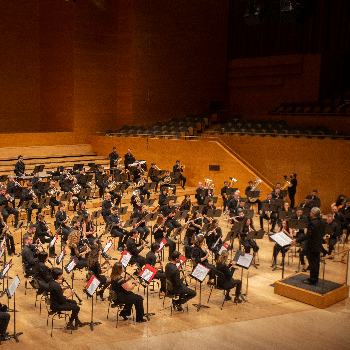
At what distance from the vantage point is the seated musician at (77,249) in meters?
8.53

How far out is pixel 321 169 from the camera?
15383mm

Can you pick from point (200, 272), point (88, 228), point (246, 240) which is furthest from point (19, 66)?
point (200, 272)

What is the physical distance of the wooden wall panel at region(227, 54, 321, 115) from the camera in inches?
794

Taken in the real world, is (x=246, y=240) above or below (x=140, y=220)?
below

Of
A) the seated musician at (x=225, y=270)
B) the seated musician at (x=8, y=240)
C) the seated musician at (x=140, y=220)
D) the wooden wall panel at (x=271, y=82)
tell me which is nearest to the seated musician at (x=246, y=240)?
the seated musician at (x=225, y=270)

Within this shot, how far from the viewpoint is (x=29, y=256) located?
26.8 feet

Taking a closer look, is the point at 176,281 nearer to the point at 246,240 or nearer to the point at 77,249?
the point at 77,249

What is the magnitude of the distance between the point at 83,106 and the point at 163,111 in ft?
13.0

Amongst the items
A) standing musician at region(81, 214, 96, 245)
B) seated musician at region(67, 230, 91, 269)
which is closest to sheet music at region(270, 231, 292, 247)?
seated musician at region(67, 230, 91, 269)

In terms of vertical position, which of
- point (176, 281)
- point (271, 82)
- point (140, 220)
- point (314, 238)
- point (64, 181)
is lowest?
point (176, 281)

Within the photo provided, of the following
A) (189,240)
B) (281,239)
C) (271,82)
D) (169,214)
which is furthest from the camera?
(271,82)

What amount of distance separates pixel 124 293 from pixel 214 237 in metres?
3.36

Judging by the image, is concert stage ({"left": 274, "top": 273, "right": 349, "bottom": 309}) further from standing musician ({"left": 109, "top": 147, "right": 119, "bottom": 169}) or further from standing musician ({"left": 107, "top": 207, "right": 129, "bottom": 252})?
standing musician ({"left": 109, "top": 147, "right": 119, "bottom": 169})

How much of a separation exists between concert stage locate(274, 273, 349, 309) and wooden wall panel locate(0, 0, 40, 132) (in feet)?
50.8
